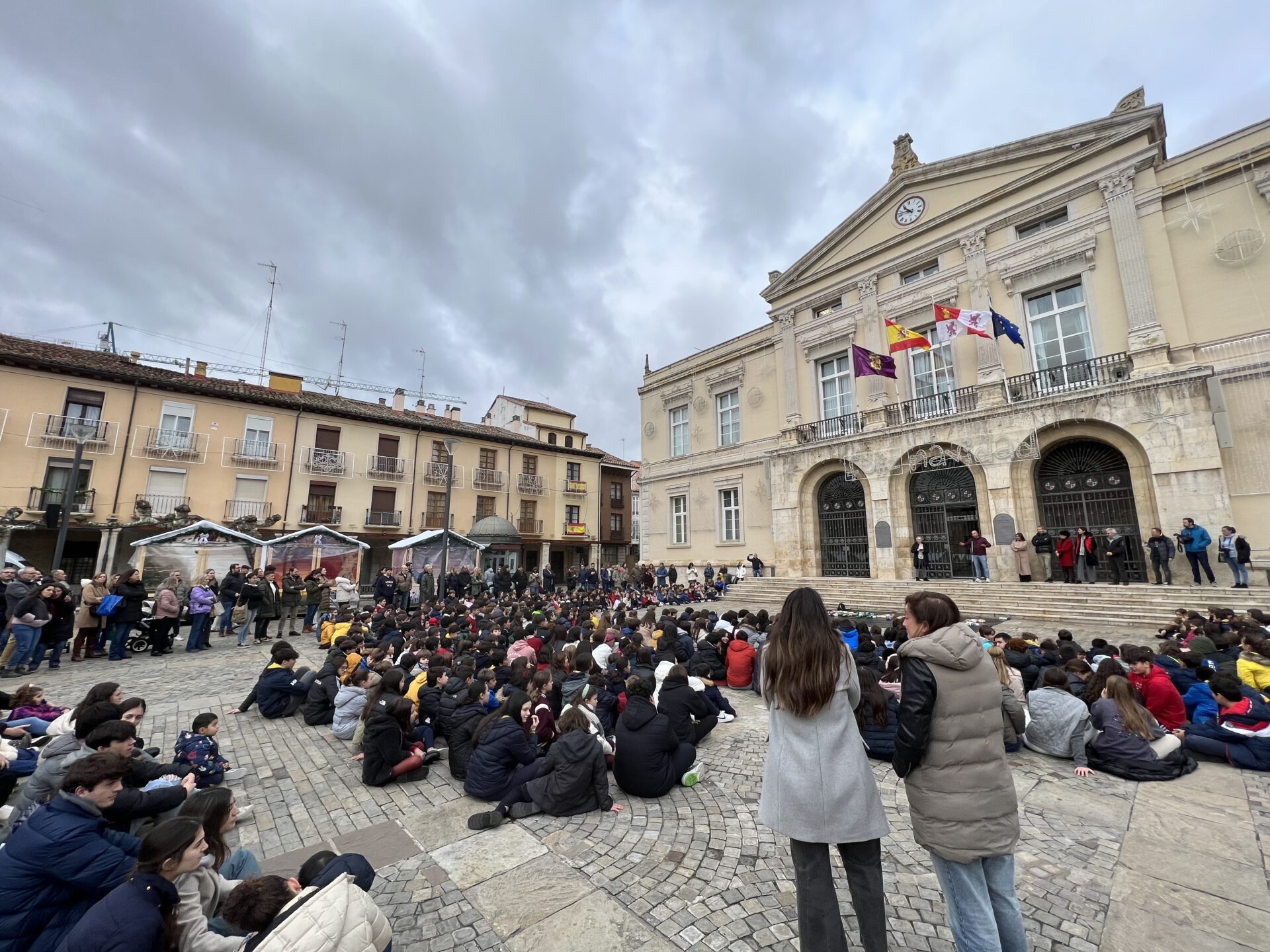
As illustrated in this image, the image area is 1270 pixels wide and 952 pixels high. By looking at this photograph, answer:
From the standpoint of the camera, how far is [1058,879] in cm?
338

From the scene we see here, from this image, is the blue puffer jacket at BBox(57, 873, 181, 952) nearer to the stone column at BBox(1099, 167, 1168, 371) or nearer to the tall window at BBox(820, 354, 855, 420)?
the stone column at BBox(1099, 167, 1168, 371)

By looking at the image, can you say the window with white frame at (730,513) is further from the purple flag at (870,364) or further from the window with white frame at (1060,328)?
the window with white frame at (1060,328)

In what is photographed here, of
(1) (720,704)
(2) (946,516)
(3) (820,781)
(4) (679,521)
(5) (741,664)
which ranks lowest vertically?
(1) (720,704)

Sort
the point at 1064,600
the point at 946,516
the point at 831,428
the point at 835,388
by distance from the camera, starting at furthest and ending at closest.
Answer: the point at 835,388, the point at 831,428, the point at 946,516, the point at 1064,600

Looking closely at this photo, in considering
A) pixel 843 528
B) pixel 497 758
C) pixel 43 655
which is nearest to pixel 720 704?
pixel 497 758

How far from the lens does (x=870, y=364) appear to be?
1800 cm

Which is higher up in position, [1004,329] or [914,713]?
[1004,329]

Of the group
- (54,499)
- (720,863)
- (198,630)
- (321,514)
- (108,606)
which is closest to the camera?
(720,863)

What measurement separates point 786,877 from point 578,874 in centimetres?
140

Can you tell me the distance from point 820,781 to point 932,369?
19.7 meters

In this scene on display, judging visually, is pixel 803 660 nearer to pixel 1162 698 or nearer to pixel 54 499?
pixel 1162 698

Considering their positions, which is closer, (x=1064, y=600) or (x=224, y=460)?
(x=1064, y=600)

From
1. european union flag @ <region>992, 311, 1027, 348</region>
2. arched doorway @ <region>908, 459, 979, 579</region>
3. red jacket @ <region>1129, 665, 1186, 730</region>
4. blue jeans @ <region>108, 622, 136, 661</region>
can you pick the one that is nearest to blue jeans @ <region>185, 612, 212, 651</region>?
blue jeans @ <region>108, 622, 136, 661</region>

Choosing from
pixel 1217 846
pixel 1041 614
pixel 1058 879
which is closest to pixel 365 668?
pixel 1058 879
